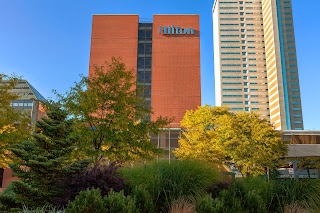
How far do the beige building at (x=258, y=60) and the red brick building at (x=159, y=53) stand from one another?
54.3 metres

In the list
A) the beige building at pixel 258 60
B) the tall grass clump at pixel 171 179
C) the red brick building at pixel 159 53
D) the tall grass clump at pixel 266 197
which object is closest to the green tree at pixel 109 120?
the tall grass clump at pixel 171 179

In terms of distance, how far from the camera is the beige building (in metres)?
128

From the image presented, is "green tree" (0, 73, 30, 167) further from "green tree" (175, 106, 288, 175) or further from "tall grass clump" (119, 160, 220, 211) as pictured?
"green tree" (175, 106, 288, 175)

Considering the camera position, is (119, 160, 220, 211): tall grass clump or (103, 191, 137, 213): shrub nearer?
(103, 191, 137, 213): shrub

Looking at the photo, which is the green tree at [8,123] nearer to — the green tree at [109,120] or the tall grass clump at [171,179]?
the green tree at [109,120]

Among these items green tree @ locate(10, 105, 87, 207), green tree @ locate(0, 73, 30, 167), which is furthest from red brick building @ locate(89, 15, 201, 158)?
green tree @ locate(10, 105, 87, 207)

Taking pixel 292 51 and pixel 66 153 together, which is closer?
Result: pixel 66 153

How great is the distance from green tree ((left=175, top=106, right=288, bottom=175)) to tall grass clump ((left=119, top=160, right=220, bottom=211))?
14.8m

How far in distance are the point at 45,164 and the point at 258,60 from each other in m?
145

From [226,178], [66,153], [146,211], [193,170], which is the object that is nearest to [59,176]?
[66,153]

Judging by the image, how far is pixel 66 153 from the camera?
33.3 feet

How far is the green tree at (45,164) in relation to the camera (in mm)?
9039

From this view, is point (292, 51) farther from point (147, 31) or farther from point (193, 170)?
point (193, 170)

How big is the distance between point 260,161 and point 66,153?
18.2 metres
